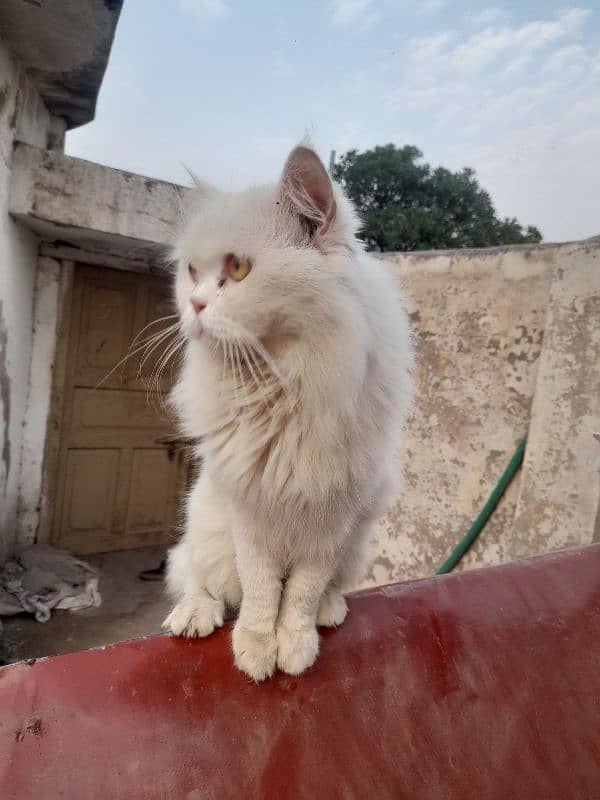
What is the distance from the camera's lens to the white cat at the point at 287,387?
0.78m

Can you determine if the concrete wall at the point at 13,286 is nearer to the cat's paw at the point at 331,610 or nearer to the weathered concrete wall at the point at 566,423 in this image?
the cat's paw at the point at 331,610

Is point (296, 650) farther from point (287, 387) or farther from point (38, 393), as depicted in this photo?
point (38, 393)

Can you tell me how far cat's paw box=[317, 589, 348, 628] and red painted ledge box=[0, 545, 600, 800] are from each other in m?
0.02

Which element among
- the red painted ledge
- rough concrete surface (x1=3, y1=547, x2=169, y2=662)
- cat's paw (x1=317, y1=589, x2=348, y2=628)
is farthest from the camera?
rough concrete surface (x1=3, y1=547, x2=169, y2=662)

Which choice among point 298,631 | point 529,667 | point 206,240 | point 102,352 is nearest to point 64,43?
point 102,352

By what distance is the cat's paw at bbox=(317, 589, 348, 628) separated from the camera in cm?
90

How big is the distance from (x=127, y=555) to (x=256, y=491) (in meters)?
2.93

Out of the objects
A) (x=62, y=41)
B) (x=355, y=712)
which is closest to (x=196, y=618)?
(x=355, y=712)

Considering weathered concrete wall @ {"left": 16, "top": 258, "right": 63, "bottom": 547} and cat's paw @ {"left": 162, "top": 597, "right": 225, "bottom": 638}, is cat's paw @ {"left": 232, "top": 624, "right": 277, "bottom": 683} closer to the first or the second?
cat's paw @ {"left": 162, "top": 597, "right": 225, "bottom": 638}

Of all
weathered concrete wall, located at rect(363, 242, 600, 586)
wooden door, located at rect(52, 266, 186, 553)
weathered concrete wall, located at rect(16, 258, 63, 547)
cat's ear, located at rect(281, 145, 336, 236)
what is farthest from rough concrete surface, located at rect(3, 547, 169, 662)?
cat's ear, located at rect(281, 145, 336, 236)

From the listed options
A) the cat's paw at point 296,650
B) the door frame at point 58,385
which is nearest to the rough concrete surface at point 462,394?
the cat's paw at point 296,650

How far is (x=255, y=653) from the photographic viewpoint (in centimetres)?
80

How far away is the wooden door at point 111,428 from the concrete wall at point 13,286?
328 mm

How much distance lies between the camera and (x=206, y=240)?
32.5 inches
